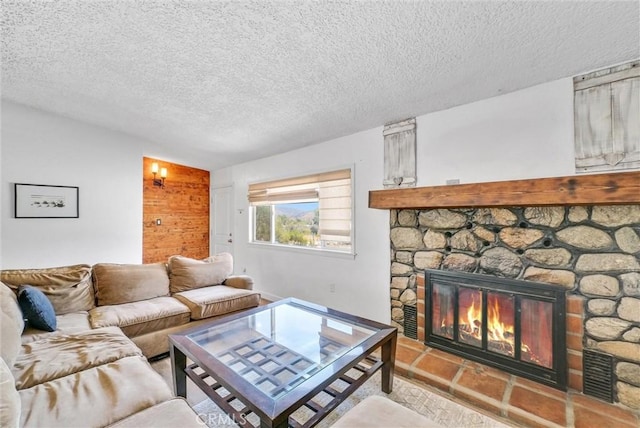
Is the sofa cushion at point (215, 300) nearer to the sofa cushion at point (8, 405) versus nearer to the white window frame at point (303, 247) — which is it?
the white window frame at point (303, 247)

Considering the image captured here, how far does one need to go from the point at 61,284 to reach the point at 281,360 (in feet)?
7.09

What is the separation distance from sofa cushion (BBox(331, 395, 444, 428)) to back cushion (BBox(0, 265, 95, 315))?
258cm

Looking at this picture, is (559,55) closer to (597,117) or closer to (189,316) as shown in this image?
(597,117)

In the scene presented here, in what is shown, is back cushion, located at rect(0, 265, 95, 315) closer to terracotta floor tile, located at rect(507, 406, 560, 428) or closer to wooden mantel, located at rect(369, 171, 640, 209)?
wooden mantel, located at rect(369, 171, 640, 209)

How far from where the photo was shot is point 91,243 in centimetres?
363

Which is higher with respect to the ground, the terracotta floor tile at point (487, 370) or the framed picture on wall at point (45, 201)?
the framed picture on wall at point (45, 201)

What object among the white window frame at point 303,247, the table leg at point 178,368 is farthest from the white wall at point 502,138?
the table leg at point 178,368

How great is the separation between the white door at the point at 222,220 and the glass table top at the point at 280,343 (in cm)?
315

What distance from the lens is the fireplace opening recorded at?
1930 millimetres

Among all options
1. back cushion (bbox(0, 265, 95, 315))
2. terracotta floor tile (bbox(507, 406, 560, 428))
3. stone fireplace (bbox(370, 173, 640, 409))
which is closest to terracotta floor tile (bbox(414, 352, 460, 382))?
terracotta floor tile (bbox(507, 406, 560, 428))

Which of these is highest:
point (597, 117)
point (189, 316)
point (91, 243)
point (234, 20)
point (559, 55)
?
point (234, 20)

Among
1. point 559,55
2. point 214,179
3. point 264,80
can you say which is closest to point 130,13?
point 264,80

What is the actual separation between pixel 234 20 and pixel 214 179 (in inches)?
178

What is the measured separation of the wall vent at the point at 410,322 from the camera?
2.62 metres
